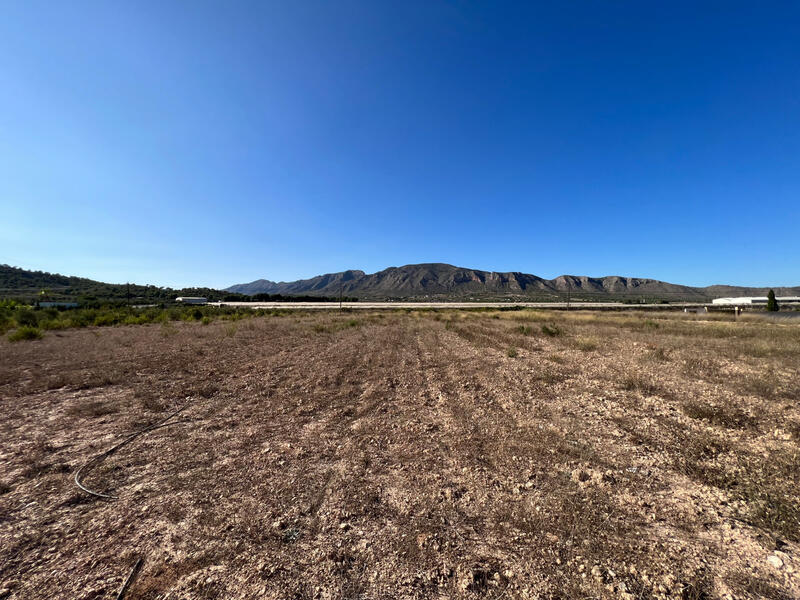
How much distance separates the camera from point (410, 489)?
147 inches

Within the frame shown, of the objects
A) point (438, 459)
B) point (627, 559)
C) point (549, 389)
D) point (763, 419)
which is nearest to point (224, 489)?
point (438, 459)

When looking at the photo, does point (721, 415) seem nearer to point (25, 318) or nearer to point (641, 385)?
point (641, 385)

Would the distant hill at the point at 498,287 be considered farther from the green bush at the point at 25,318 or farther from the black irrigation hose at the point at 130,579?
the black irrigation hose at the point at 130,579

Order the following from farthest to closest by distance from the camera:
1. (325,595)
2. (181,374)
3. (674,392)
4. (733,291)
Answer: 1. (733,291)
2. (181,374)
3. (674,392)
4. (325,595)

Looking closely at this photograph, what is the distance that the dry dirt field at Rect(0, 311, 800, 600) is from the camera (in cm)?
248

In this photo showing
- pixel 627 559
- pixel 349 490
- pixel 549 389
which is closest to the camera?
pixel 627 559

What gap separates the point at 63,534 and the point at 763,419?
1079 cm

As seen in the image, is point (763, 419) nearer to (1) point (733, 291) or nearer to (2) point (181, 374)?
(2) point (181, 374)

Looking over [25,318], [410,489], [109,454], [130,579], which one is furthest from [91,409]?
[25,318]

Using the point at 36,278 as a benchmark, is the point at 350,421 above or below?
below

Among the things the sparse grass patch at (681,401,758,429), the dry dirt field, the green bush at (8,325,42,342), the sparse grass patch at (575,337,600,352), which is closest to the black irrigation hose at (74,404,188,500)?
the dry dirt field

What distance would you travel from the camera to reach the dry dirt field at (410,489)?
2.48m

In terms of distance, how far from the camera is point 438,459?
14.6 feet

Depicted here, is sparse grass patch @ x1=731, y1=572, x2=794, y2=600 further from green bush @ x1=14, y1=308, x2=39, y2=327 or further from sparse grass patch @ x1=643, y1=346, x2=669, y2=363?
green bush @ x1=14, y1=308, x2=39, y2=327
